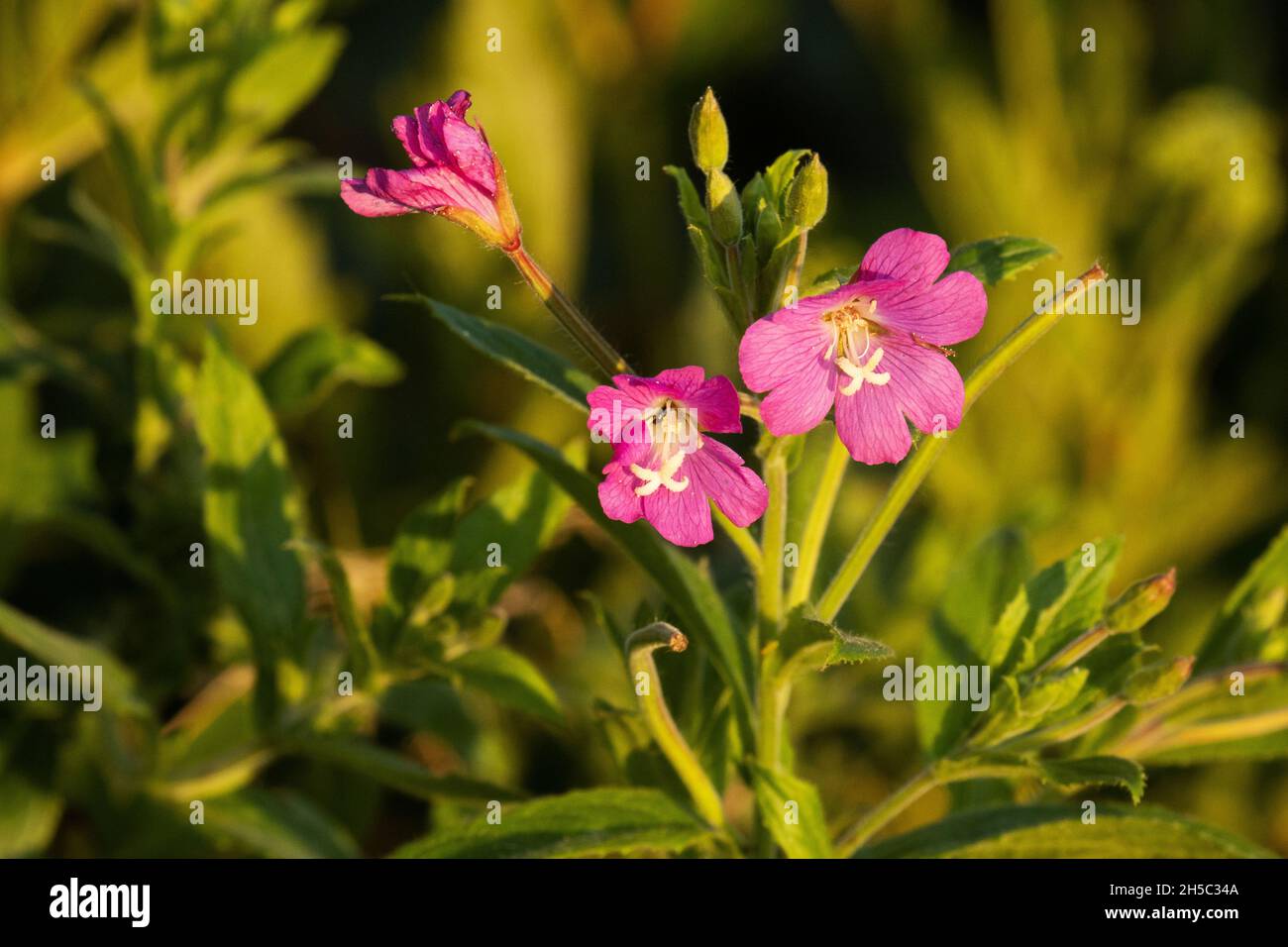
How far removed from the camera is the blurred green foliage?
1092mm

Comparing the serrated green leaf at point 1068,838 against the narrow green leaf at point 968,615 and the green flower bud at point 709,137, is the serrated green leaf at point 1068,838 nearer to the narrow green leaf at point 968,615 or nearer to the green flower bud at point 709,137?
the narrow green leaf at point 968,615

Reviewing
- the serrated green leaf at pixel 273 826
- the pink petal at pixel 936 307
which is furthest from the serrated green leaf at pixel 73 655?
the pink petal at pixel 936 307

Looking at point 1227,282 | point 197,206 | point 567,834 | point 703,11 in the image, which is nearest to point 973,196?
point 1227,282

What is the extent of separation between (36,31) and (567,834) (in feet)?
4.54

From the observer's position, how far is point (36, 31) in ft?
5.70

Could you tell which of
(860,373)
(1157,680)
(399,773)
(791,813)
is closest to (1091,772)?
(1157,680)

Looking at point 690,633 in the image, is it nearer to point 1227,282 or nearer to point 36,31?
point 36,31

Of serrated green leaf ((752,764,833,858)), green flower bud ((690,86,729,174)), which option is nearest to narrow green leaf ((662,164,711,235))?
green flower bud ((690,86,729,174))

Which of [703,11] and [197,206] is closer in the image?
[197,206]

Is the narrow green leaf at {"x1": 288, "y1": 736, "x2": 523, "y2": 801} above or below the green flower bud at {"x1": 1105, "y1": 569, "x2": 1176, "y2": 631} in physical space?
below

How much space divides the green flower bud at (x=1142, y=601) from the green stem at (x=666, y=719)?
269 millimetres

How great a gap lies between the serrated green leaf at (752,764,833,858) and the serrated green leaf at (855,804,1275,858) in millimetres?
83

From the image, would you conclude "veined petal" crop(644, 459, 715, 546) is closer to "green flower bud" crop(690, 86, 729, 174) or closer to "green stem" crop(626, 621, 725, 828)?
"green stem" crop(626, 621, 725, 828)

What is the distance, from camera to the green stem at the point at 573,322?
2.67 feet
